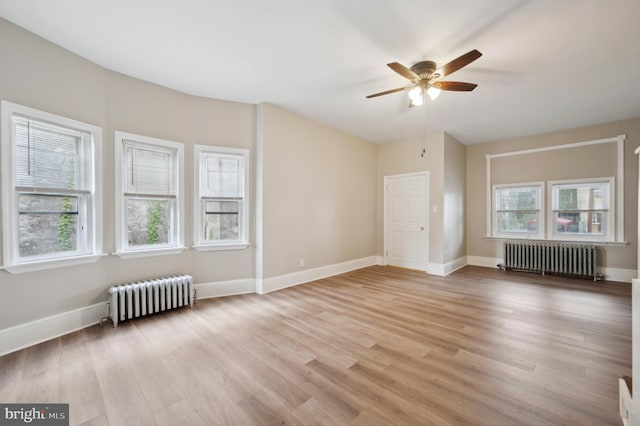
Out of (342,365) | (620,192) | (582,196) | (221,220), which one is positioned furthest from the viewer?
(582,196)

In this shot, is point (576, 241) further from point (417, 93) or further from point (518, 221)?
point (417, 93)

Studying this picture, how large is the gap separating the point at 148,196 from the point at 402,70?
3489 mm

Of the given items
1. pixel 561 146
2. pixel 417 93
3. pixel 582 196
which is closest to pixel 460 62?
pixel 417 93

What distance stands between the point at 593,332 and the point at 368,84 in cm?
386

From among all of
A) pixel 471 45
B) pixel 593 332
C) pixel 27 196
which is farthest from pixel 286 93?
pixel 593 332

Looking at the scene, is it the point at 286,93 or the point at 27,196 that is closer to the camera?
the point at 27,196

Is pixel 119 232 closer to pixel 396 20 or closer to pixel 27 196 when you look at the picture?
pixel 27 196

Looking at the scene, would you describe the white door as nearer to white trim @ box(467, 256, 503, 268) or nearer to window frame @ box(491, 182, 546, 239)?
white trim @ box(467, 256, 503, 268)

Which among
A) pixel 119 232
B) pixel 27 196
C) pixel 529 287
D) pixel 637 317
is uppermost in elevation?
pixel 27 196

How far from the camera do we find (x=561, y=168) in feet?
17.1

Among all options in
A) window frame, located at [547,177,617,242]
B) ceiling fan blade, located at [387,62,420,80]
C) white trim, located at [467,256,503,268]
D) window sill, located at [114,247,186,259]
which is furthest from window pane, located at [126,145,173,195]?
window frame, located at [547,177,617,242]

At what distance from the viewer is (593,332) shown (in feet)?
8.85

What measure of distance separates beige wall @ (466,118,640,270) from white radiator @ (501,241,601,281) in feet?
1.01

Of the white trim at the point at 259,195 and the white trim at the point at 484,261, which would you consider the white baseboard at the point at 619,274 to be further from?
the white trim at the point at 259,195
